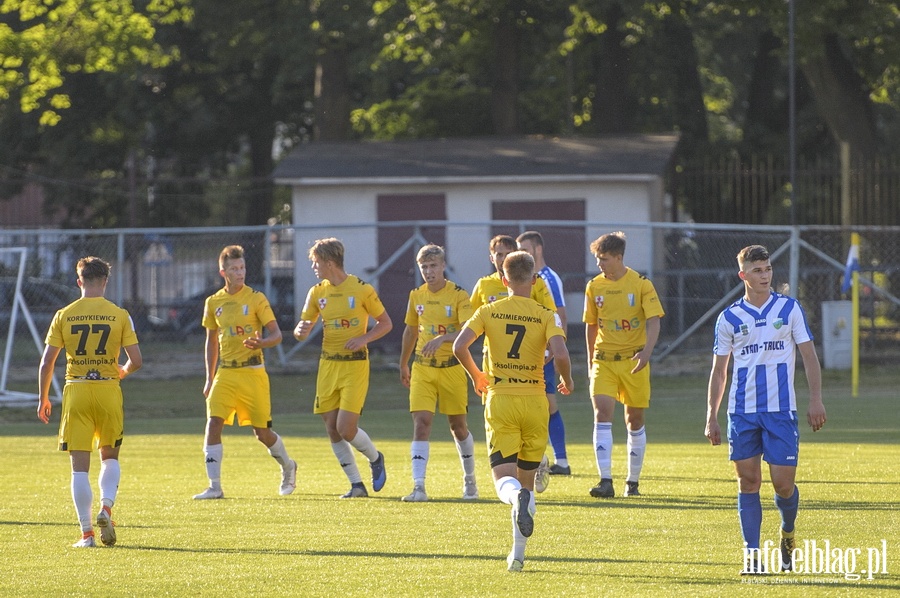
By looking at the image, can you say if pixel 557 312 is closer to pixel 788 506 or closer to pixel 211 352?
pixel 211 352

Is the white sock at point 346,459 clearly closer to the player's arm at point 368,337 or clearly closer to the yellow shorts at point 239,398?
the yellow shorts at point 239,398

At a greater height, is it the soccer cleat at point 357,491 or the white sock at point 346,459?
the white sock at point 346,459

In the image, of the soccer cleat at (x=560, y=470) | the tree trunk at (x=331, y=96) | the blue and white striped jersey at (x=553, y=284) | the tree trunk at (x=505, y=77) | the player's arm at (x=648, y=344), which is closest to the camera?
the player's arm at (x=648, y=344)

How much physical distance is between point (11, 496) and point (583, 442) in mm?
6423

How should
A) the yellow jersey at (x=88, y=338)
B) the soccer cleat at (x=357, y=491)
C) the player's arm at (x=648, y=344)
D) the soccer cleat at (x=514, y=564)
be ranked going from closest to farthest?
the soccer cleat at (x=514, y=564), the yellow jersey at (x=88, y=338), the player's arm at (x=648, y=344), the soccer cleat at (x=357, y=491)

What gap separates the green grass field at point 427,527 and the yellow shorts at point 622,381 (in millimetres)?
810

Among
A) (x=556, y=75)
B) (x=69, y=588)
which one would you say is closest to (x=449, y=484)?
(x=69, y=588)

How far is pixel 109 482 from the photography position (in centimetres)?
888

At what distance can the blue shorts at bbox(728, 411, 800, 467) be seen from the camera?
7.24 meters

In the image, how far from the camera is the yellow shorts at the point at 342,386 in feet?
35.6

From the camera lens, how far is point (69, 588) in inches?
291

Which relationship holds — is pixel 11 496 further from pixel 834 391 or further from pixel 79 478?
pixel 834 391

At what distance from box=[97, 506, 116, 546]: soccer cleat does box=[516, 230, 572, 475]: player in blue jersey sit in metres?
3.82

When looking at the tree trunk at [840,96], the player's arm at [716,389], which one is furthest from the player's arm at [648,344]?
the tree trunk at [840,96]
